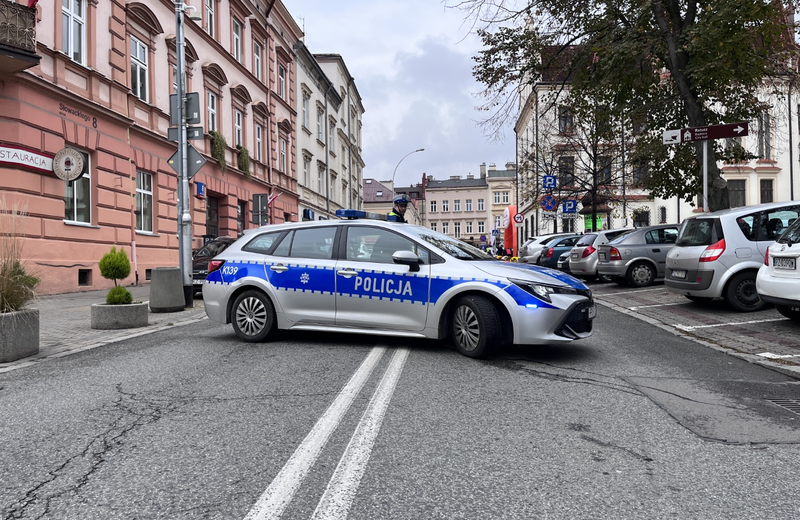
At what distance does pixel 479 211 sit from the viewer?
10775 centimetres

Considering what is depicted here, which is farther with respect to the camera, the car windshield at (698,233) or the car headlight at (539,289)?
the car windshield at (698,233)

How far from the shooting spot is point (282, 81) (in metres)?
35.2

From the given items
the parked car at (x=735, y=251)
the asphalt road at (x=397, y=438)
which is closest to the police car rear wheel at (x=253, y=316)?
the asphalt road at (x=397, y=438)

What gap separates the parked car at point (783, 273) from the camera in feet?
24.3

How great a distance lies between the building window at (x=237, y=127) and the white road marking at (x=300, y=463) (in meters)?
24.4

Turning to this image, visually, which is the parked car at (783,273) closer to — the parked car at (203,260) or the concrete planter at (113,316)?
the concrete planter at (113,316)

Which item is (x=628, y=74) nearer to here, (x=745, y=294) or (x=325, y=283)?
(x=745, y=294)

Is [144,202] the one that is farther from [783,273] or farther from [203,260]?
[783,273]

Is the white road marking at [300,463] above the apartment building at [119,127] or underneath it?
underneath

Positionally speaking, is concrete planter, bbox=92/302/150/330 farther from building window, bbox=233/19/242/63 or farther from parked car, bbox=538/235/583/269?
building window, bbox=233/19/242/63

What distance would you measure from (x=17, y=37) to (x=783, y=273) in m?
14.3

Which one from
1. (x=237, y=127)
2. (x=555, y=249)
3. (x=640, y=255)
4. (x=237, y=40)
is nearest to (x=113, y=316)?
(x=640, y=255)

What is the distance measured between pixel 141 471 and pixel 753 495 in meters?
3.01

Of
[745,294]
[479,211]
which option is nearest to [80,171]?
[745,294]
